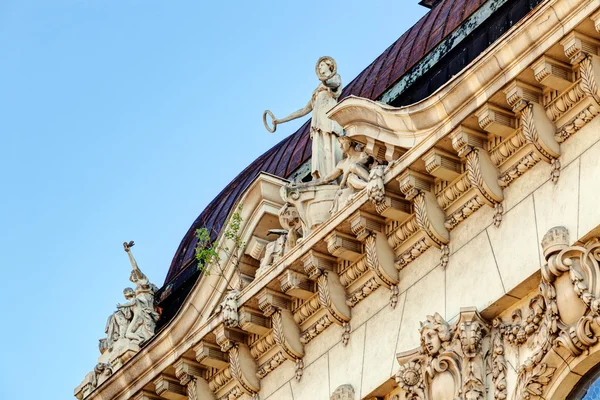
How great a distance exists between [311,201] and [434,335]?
3475 mm

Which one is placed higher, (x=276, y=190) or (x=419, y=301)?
(x=276, y=190)

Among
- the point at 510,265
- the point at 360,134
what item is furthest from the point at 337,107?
the point at 510,265

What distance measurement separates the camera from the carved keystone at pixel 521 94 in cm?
2088

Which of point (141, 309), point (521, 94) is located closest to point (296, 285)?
Answer: point (521, 94)

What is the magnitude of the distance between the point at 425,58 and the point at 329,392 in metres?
5.00

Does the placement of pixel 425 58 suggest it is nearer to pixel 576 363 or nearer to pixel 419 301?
pixel 419 301

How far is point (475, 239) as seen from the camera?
70.9 feet

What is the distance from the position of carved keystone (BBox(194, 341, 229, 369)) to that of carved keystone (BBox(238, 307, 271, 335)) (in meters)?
0.75

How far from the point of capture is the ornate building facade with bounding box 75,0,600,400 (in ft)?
66.2

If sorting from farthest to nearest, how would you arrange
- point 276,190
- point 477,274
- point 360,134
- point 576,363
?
1. point 276,190
2. point 360,134
3. point 477,274
4. point 576,363

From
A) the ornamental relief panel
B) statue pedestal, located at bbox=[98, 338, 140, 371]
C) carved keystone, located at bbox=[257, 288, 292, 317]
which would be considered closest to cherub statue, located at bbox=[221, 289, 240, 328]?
carved keystone, located at bbox=[257, 288, 292, 317]

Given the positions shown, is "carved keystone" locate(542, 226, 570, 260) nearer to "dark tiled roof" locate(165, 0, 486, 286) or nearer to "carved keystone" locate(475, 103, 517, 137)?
"carved keystone" locate(475, 103, 517, 137)

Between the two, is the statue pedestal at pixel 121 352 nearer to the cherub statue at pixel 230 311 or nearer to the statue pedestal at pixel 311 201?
the cherub statue at pixel 230 311

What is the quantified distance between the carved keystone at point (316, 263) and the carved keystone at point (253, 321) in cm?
132
